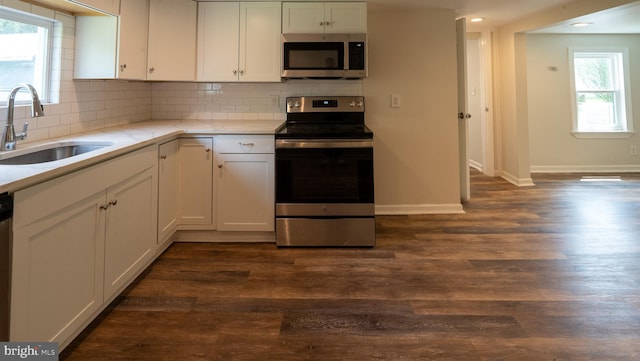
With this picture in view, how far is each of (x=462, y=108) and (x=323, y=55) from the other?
5.35 ft

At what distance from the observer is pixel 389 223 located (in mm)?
3438

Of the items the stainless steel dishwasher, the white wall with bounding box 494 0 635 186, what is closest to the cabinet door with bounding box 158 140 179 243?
the stainless steel dishwasher

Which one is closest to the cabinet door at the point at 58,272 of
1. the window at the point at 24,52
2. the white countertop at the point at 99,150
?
the white countertop at the point at 99,150

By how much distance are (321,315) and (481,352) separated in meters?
0.75

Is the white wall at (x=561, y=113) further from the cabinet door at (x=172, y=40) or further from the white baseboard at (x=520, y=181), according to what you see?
the cabinet door at (x=172, y=40)

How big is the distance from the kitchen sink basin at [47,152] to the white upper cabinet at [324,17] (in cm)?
182

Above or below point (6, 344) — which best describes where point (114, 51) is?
above

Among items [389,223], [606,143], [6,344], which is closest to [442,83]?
[389,223]

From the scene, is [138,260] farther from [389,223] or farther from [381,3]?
[381,3]

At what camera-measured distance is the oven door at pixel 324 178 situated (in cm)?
272

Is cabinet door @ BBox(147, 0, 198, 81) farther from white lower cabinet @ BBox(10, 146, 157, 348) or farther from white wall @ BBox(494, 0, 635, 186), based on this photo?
white wall @ BBox(494, 0, 635, 186)

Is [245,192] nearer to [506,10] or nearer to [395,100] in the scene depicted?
[395,100]

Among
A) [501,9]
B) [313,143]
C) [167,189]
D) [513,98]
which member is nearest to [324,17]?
[313,143]

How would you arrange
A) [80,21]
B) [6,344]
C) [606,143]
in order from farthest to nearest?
[606,143] → [80,21] → [6,344]
